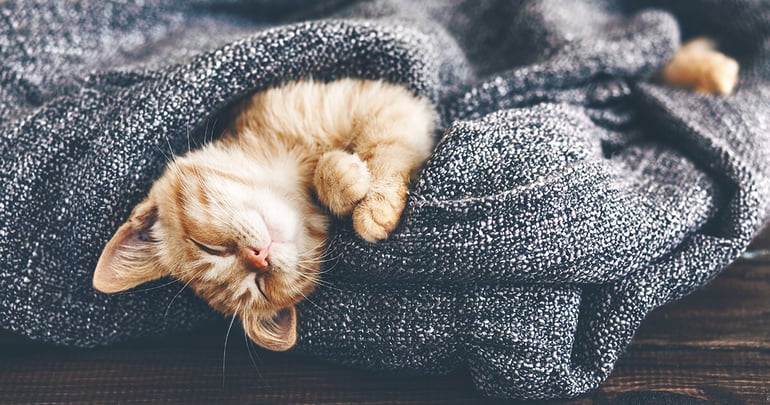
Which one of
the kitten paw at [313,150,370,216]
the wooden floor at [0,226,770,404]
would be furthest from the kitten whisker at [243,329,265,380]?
the kitten paw at [313,150,370,216]

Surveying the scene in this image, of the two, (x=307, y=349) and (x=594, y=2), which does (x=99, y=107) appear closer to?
(x=307, y=349)

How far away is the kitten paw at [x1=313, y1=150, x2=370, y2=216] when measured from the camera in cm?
92

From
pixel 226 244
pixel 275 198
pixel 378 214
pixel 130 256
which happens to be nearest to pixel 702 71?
pixel 378 214

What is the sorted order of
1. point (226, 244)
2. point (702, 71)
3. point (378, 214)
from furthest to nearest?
point (702, 71) < point (226, 244) < point (378, 214)

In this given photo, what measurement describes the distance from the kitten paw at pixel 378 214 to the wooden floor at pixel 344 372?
0.89 ft

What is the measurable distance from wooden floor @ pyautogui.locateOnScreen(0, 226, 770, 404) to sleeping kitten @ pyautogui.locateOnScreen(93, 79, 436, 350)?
9cm

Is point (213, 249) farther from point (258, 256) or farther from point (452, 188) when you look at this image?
point (452, 188)

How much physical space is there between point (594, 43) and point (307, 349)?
32.5 inches

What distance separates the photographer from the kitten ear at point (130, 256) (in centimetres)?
91

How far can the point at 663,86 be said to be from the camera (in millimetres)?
1242

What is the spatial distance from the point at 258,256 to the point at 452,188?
34cm

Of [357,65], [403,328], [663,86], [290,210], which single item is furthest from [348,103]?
[663,86]

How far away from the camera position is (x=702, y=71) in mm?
1221

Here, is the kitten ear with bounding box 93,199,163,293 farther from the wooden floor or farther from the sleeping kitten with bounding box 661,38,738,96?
the sleeping kitten with bounding box 661,38,738,96
